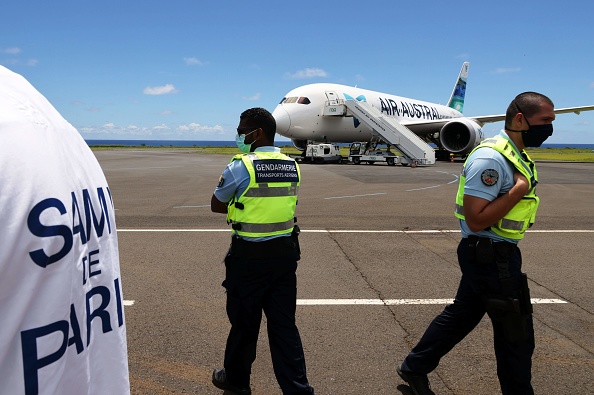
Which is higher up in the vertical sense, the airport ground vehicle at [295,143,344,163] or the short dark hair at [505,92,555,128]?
the short dark hair at [505,92,555,128]

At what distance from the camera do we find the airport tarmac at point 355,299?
3.48m

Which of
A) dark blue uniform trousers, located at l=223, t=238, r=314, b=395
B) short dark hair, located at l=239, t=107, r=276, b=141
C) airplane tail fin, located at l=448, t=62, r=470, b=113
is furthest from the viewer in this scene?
airplane tail fin, located at l=448, t=62, r=470, b=113

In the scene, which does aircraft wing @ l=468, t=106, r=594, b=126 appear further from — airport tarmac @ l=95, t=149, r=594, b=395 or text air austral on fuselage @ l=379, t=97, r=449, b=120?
airport tarmac @ l=95, t=149, r=594, b=395

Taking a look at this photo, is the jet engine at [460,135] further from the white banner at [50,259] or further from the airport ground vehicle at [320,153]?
the white banner at [50,259]

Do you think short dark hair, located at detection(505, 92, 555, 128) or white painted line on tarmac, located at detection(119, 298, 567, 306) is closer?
short dark hair, located at detection(505, 92, 555, 128)

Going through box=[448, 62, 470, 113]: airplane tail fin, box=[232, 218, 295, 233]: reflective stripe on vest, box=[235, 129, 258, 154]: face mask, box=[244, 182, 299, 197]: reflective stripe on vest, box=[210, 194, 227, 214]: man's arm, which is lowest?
box=[232, 218, 295, 233]: reflective stripe on vest

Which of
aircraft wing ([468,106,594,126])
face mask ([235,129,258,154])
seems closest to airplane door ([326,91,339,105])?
aircraft wing ([468,106,594,126])

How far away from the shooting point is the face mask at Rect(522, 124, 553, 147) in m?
2.94

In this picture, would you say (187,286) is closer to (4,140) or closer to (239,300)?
(239,300)

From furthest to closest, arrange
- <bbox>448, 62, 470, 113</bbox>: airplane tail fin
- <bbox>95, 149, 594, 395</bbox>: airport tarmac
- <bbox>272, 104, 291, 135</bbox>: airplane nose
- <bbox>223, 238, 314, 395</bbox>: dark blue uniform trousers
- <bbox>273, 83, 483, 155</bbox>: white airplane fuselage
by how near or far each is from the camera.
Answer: <bbox>448, 62, 470, 113</bbox>: airplane tail fin → <bbox>273, 83, 483, 155</bbox>: white airplane fuselage → <bbox>272, 104, 291, 135</bbox>: airplane nose → <bbox>95, 149, 594, 395</bbox>: airport tarmac → <bbox>223, 238, 314, 395</bbox>: dark blue uniform trousers

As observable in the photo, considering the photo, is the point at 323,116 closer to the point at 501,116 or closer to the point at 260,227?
the point at 501,116

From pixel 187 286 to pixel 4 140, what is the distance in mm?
4627

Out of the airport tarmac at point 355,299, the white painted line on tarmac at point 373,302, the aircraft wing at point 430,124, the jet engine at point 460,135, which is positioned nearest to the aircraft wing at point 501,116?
the aircraft wing at point 430,124

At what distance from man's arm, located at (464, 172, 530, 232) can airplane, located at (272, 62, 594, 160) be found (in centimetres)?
2334
